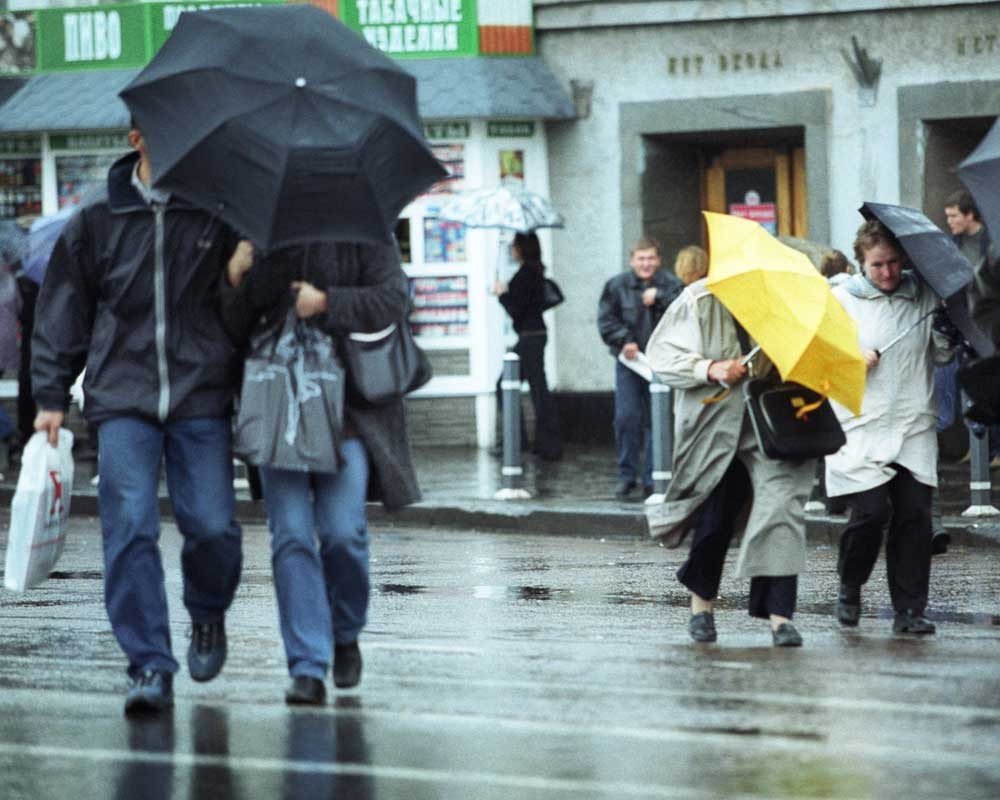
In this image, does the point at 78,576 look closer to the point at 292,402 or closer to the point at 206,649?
the point at 206,649

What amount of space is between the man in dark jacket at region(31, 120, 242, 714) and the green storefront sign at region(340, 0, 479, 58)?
14.1m

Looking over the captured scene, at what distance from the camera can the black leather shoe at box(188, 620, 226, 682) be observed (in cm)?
816

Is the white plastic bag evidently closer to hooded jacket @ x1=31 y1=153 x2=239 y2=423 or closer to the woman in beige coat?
hooded jacket @ x1=31 y1=153 x2=239 y2=423

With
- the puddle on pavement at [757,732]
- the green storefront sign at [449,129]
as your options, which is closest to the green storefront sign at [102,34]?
the green storefront sign at [449,129]

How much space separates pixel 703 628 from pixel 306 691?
2318 millimetres

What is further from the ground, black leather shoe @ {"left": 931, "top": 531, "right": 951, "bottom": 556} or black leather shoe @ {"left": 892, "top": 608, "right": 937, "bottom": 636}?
black leather shoe @ {"left": 892, "top": 608, "right": 937, "bottom": 636}

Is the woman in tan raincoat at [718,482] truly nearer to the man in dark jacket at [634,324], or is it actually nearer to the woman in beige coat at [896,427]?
the woman in beige coat at [896,427]

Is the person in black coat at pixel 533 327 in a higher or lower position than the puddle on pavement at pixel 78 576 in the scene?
higher

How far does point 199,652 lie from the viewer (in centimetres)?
817

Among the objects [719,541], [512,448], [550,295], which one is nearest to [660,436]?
[512,448]

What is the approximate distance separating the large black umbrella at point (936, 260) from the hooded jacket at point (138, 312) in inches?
120

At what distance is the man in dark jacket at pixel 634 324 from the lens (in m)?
17.3

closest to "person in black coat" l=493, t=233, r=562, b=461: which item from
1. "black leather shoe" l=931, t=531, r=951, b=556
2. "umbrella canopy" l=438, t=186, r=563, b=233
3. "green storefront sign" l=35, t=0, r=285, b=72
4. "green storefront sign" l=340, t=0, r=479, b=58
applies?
"umbrella canopy" l=438, t=186, r=563, b=233

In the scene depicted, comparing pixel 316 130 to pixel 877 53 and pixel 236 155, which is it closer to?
pixel 236 155
